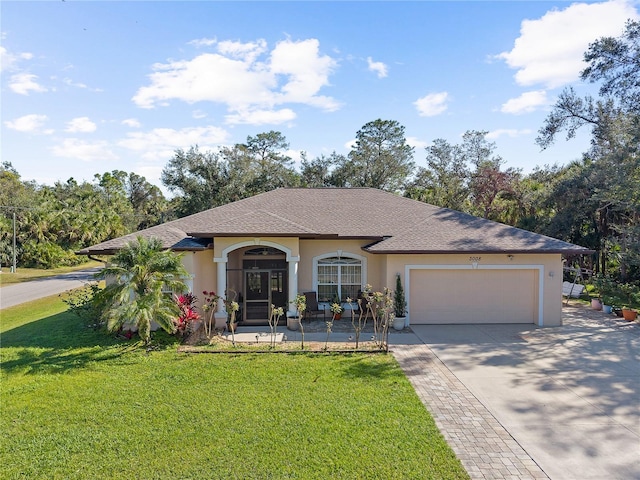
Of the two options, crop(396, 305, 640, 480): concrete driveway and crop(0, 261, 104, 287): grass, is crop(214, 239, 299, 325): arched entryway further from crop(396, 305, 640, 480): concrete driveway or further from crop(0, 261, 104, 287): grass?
crop(0, 261, 104, 287): grass

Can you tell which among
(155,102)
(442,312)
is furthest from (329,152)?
(442,312)

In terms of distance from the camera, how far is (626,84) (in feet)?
61.6

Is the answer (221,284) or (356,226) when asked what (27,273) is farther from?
(356,226)

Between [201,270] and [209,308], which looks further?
[201,270]

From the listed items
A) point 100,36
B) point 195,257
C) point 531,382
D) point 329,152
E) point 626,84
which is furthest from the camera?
point 329,152

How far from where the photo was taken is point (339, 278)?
1491cm

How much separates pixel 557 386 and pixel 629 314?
9.40 meters

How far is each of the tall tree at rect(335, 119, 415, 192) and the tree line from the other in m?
0.11

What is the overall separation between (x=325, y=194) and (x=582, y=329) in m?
12.6

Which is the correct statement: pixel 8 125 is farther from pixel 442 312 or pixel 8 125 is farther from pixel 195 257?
pixel 442 312

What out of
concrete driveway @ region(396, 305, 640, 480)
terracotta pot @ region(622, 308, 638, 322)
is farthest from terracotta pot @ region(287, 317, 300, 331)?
terracotta pot @ region(622, 308, 638, 322)

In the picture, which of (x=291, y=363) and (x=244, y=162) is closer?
(x=291, y=363)

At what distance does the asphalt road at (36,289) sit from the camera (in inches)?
840

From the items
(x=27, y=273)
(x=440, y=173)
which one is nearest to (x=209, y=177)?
(x=27, y=273)
